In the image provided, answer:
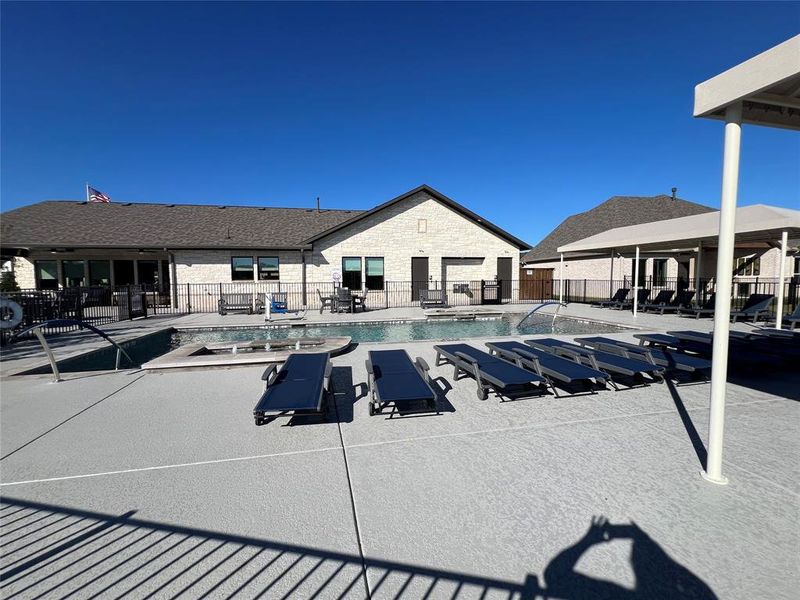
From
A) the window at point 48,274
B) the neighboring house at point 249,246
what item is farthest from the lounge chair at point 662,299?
the window at point 48,274

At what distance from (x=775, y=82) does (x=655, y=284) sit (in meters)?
24.8

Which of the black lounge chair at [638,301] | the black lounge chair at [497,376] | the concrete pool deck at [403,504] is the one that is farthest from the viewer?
the black lounge chair at [638,301]

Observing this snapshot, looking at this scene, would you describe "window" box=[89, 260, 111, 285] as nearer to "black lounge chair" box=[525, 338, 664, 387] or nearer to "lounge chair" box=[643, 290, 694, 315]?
"black lounge chair" box=[525, 338, 664, 387]

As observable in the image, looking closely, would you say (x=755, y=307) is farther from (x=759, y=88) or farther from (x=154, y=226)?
(x=154, y=226)

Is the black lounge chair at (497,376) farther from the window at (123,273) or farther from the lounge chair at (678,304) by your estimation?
the window at (123,273)

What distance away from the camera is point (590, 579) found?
6.97ft

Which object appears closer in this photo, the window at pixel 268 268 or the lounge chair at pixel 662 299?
the lounge chair at pixel 662 299

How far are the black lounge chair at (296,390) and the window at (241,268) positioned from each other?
15325 mm

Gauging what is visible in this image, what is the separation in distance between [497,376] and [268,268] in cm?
1752

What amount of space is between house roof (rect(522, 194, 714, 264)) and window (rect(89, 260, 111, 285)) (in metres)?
27.6

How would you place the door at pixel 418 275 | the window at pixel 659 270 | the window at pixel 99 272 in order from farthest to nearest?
1. the window at pixel 659 270
2. the door at pixel 418 275
3. the window at pixel 99 272

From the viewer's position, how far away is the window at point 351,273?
21.0m

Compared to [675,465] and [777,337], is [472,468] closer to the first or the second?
[675,465]

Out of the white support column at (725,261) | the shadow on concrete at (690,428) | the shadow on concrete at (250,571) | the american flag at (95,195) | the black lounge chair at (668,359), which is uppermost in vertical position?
the american flag at (95,195)
